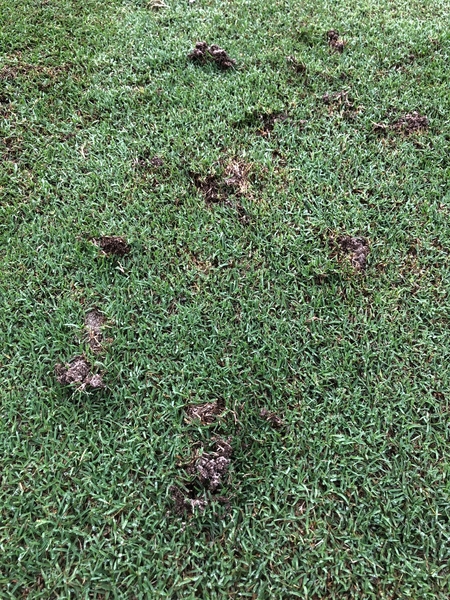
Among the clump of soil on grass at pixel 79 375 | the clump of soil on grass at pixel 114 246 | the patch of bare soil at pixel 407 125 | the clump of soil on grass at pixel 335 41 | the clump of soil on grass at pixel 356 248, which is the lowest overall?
the clump of soil on grass at pixel 79 375

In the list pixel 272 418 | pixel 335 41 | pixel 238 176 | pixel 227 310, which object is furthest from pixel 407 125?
pixel 272 418

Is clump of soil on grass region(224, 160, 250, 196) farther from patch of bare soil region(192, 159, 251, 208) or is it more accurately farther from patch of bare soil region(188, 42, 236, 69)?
patch of bare soil region(188, 42, 236, 69)

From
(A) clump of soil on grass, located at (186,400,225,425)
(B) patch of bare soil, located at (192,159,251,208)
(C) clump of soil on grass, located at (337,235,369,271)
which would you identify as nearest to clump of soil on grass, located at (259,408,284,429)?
(A) clump of soil on grass, located at (186,400,225,425)

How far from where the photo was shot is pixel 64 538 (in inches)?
61.4

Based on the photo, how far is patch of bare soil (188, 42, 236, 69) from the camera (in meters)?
A: 2.98

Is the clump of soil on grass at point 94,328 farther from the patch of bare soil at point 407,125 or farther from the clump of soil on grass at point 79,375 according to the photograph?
the patch of bare soil at point 407,125

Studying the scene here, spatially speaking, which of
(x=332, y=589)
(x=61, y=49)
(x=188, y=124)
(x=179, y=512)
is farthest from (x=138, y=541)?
(x=61, y=49)

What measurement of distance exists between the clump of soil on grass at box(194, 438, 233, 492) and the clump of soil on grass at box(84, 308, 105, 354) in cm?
59

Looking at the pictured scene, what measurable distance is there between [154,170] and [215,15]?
1456 mm

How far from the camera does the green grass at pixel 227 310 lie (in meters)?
1.56

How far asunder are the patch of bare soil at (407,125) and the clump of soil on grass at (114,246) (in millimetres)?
1465

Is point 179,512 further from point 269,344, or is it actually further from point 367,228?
point 367,228

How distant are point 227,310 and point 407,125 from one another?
149 centimetres

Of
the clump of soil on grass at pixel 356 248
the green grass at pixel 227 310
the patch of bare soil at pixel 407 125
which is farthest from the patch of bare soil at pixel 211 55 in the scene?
the clump of soil on grass at pixel 356 248
